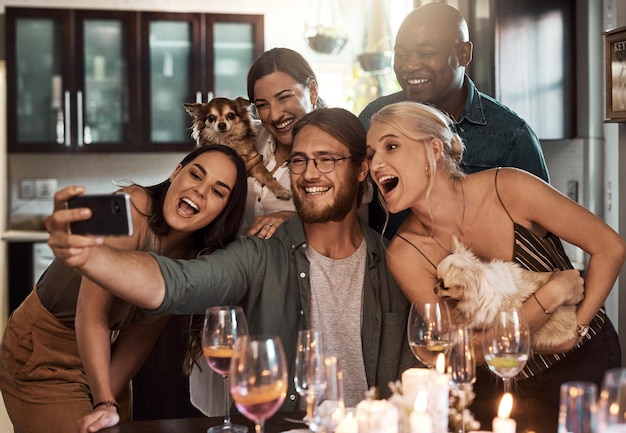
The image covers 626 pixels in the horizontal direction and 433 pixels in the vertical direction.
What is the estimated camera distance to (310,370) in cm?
154

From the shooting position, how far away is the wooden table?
178cm

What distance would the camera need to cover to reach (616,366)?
2338 millimetres

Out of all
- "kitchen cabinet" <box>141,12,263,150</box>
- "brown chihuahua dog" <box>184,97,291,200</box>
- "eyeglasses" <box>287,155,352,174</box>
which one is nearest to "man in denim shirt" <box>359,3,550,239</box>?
"brown chihuahua dog" <box>184,97,291,200</box>

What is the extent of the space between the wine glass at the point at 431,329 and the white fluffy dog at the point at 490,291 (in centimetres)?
31

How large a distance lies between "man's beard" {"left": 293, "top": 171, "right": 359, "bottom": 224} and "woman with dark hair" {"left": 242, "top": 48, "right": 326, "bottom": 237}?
0.46 m

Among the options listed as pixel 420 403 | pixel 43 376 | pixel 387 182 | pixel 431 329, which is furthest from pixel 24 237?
pixel 420 403

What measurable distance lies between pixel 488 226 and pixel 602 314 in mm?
455

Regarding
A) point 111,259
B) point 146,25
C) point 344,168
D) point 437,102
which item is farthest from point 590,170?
point 111,259

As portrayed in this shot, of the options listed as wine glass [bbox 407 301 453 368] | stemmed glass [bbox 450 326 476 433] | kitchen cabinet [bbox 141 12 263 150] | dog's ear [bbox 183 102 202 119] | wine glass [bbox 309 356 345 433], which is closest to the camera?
wine glass [bbox 309 356 345 433]

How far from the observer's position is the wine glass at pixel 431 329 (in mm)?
1767

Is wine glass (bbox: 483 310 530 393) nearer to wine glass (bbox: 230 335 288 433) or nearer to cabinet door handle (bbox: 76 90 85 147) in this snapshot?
wine glass (bbox: 230 335 288 433)

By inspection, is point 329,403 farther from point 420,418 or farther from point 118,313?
point 118,313

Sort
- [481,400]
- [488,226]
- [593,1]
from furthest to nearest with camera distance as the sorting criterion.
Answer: [593,1]
[488,226]
[481,400]

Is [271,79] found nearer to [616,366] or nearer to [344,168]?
[344,168]
